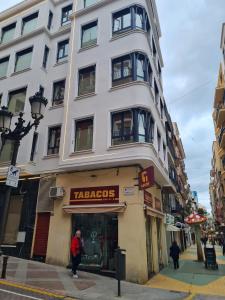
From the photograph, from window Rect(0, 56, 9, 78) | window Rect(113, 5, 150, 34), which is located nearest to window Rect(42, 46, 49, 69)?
window Rect(0, 56, 9, 78)

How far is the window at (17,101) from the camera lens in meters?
17.6

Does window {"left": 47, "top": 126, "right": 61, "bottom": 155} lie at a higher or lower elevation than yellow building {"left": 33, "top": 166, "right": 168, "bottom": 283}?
higher

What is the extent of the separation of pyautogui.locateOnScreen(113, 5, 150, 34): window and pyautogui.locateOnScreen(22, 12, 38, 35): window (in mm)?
7661

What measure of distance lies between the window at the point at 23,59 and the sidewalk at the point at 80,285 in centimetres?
1388

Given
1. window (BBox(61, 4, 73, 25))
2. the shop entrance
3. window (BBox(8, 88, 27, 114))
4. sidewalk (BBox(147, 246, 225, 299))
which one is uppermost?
window (BBox(61, 4, 73, 25))

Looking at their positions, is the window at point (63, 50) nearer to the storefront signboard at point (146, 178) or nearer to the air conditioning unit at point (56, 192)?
the air conditioning unit at point (56, 192)

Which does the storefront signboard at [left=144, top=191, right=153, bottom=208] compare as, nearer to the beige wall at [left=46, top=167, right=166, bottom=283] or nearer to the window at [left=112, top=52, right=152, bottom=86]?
the beige wall at [left=46, top=167, right=166, bottom=283]

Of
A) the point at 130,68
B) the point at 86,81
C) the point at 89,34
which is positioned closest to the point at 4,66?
the point at 89,34

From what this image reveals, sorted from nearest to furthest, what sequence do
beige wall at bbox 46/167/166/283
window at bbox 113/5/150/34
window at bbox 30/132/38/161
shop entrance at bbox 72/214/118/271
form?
beige wall at bbox 46/167/166/283 < shop entrance at bbox 72/214/118/271 < window at bbox 113/5/150/34 < window at bbox 30/132/38/161

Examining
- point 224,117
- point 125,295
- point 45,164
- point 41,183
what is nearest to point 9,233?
point 41,183

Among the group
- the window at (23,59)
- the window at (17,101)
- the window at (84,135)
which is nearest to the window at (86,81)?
the window at (84,135)

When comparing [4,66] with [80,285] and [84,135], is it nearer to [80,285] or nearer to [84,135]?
[84,135]

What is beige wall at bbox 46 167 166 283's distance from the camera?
1115 centimetres

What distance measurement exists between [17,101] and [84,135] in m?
6.67
